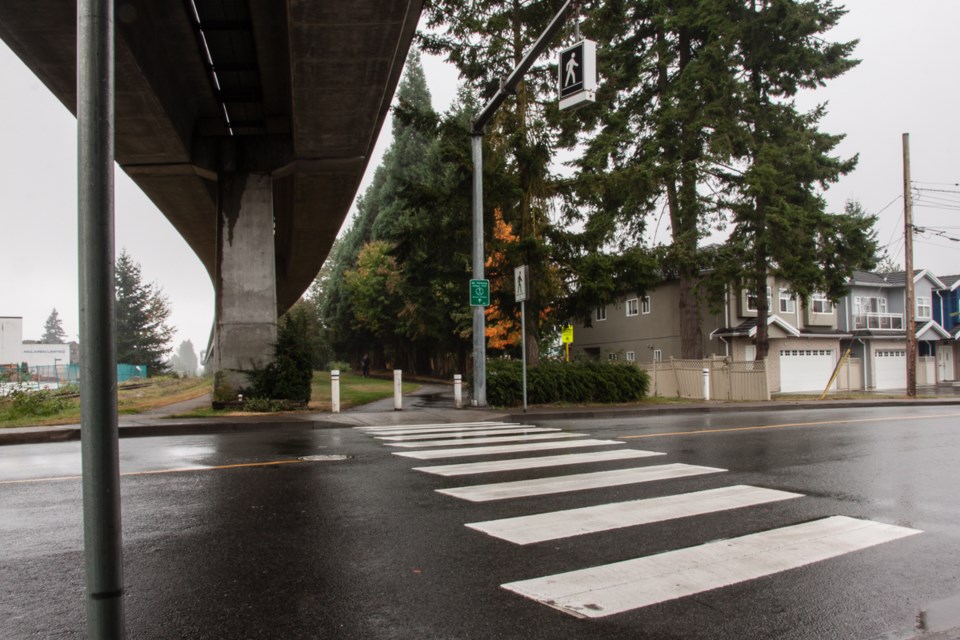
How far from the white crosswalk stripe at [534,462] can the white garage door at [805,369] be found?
1301 inches

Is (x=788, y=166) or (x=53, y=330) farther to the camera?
(x=53, y=330)

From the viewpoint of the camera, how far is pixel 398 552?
16.1ft

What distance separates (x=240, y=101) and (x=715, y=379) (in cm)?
1897

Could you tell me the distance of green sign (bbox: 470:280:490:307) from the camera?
17.4 m

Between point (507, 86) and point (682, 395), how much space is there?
16.3m

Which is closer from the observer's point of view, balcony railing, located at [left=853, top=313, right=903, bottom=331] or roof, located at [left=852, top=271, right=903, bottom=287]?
balcony railing, located at [left=853, top=313, right=903, bottom=331]

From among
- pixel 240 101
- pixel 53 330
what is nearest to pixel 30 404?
pixel 240 101

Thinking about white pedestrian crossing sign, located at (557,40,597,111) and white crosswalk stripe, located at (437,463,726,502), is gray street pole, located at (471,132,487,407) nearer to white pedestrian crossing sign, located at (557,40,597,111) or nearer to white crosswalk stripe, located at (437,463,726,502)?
white pedestrian crossing sign, located at (557,40,597,111)

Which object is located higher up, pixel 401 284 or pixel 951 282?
pixel 401 284

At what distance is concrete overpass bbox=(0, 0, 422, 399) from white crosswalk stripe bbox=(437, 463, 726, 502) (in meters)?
7.30

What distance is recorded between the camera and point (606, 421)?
1509 cm

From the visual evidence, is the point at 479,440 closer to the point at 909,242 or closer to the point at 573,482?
the point at 573,482

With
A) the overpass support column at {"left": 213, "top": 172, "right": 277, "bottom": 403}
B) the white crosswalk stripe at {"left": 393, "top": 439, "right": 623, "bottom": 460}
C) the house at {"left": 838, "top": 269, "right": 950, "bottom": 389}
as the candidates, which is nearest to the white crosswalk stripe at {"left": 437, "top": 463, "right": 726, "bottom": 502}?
the white crosswalk stripe at {"left": 393, "top": 439, "right": 623, "bottom": 460}

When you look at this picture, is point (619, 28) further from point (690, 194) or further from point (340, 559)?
point (340, 559)
